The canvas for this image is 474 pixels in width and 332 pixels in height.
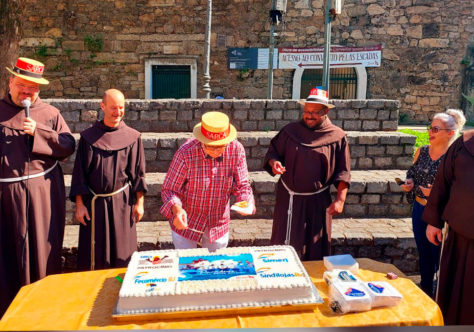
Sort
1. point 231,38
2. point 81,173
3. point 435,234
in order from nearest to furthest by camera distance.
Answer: point 435,234 → point 81,173 → point 231,38

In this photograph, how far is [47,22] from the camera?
43.7 feet

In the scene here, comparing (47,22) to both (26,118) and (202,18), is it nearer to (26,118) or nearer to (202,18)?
(202,18)

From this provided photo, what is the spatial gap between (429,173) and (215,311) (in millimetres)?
2886

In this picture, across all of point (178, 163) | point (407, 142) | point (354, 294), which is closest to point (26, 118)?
point (178, 163)

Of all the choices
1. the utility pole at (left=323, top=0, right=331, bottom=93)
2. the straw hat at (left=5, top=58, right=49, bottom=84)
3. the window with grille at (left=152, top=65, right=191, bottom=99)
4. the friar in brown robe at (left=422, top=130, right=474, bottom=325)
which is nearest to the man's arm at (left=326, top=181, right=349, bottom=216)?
the friar in brown robe at (left=422, top=130, right=474, bottom=325)

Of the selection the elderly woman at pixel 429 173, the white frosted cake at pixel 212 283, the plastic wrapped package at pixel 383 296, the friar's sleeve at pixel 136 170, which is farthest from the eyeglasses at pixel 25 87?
the elderly woman at pixel 429 173

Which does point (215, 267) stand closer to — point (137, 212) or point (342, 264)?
point (342, 264)

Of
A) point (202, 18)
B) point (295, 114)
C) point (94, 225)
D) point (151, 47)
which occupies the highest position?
point (202, 18)

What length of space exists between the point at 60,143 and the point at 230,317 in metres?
2.44

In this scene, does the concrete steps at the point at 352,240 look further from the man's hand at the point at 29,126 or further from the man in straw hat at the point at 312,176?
the man's hand at the point at 29,126

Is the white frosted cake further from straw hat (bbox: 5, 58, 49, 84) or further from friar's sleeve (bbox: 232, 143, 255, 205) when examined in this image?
straw hat (bbox: 5, 58, 49, 84)

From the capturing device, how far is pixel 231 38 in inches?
533

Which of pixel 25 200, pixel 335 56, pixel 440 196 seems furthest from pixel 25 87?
pixel 335 56

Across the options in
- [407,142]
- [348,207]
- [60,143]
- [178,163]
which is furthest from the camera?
[407,142]
